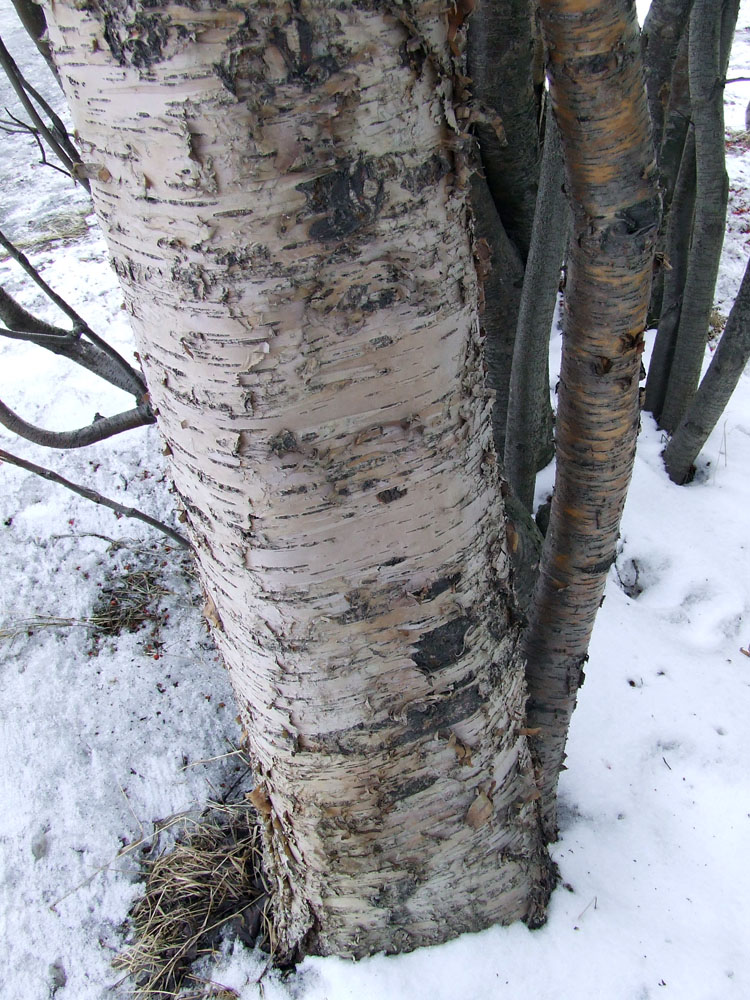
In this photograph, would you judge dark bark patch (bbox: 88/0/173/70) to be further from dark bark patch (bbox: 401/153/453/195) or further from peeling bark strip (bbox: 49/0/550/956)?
dark bark patch (bbox: 401/153/453/195)

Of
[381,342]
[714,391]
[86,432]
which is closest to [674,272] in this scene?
[714,391]

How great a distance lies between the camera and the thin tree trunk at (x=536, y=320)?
5.38 feet

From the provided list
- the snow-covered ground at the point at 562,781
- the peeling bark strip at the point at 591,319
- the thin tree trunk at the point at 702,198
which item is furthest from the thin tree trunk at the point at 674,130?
the peeling bark strip at the point at 591,319

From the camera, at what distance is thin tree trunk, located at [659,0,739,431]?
84.0 inches

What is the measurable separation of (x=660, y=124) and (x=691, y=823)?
2392 mm

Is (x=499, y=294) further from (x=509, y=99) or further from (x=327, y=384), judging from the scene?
(x=327, y=384)

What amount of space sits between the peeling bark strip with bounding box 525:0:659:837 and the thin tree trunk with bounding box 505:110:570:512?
624mm

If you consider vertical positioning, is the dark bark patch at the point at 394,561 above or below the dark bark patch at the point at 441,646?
above

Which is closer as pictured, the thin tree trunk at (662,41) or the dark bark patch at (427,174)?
the dark bark patch at (427,174)

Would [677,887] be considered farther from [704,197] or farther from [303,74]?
[704,197]

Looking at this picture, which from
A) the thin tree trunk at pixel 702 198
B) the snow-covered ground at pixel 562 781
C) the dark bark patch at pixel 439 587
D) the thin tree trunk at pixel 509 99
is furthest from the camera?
the thin tree trunk at pixel 702 198

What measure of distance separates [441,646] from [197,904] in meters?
1.15

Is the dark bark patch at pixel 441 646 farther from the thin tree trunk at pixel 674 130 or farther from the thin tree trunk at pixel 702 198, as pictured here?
the thin tree trunk at pixel 674 130

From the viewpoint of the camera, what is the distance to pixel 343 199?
2.12ft
